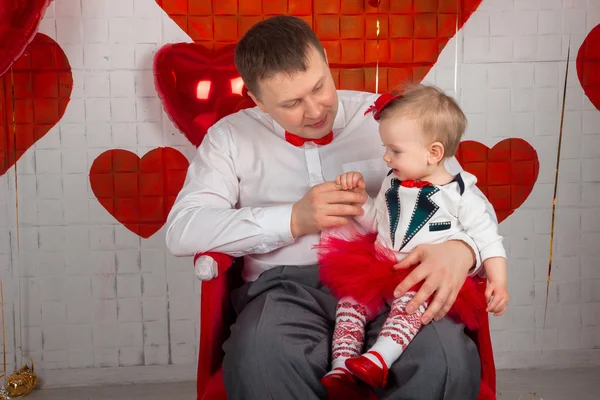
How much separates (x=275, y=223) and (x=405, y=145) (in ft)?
1.40

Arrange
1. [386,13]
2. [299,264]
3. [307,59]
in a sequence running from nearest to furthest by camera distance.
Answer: [307,59], [299,264], [386,13]

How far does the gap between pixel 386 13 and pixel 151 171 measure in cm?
110

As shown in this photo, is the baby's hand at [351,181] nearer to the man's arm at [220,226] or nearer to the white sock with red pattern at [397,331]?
the man's arm at [220,226]

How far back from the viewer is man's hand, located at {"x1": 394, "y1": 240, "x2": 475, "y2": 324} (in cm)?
174

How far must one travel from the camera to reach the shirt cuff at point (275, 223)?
197cm

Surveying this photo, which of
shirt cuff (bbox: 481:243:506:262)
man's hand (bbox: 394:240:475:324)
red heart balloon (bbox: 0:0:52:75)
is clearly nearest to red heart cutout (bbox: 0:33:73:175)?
red heart balloon (bbox: 0:0:52:75)

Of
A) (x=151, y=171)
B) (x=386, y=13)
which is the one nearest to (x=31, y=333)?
(x=151, y=171)

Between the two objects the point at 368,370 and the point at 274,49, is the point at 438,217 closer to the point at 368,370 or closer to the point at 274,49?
the point at 368,370

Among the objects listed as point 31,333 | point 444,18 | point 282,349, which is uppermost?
point 444,18

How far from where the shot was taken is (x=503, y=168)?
113 inches

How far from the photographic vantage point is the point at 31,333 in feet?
9.52

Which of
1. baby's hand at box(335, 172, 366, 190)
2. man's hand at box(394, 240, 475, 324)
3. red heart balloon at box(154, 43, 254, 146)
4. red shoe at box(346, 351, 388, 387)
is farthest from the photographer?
red heart balloon at box(154, 43, 254, 146)

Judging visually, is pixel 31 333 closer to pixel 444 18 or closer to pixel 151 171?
pixel 151 171

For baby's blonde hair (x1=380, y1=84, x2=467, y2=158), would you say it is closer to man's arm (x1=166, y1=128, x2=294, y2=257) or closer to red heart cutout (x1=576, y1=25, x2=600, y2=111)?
man's arm (x1=166, y1=128, x2=294, y2=257)
